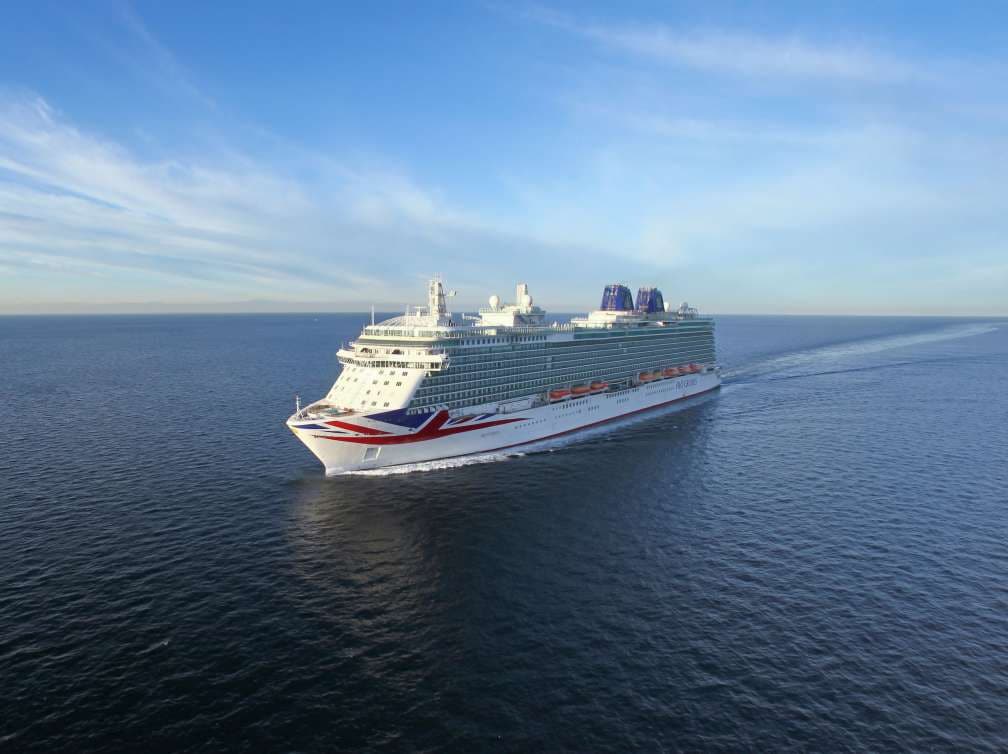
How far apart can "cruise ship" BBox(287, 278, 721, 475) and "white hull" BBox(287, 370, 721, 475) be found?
0.46ft

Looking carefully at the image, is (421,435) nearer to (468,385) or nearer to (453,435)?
(453,435)

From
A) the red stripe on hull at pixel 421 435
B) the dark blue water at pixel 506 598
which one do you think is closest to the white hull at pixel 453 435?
the red stripe on hull at pixel 421 435

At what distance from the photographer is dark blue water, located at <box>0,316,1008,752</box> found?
27.9 meters

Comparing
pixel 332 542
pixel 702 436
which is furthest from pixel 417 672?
pixel 702 436

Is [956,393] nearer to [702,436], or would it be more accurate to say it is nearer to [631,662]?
[702,436]

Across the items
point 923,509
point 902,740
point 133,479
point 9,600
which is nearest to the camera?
point 902,740

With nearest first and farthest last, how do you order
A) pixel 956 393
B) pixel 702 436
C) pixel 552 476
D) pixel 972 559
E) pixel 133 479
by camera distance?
1. pixel 972 559
2. pixel 133 479
3. pixel 552 476
4. pixel 702 436
5. pixel 956 393

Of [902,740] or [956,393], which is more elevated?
[956,393]

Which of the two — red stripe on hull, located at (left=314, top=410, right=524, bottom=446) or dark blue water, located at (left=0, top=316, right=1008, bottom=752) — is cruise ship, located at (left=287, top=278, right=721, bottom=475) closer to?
red stripe on hull, located at (left=314, top=410, right=524, bottom=446)

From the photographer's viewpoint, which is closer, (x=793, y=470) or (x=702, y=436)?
(x=793, y=470)

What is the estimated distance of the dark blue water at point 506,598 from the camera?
91.6 feet

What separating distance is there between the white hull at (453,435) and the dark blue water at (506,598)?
3301 mm

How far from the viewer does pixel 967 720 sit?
28.4m

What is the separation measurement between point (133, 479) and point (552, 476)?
158 feet
